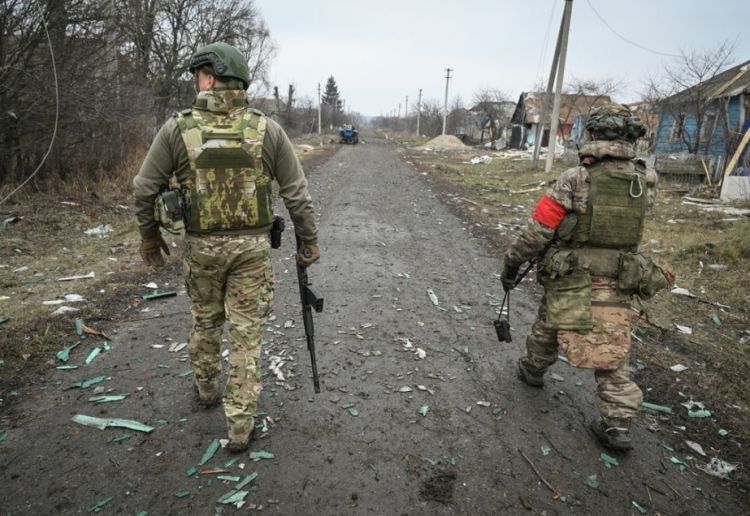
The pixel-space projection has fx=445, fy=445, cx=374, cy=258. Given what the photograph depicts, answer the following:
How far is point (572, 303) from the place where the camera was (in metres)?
2.72

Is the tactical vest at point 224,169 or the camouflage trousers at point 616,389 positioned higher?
the tactical vest at point 224,169

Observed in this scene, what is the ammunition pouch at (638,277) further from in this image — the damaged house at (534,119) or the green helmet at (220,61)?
the damaged house at (534,119)

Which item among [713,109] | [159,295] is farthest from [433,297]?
[713,109]

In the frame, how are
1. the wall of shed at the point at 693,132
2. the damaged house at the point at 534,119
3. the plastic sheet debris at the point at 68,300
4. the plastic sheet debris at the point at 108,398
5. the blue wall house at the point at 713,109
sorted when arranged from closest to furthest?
the plastic sheet debris at the point at 108,398 < the plastic sheet debris at the point at 68,300 < the blue wall house at the point at 713,109 < the wall of shed at the point at 693,132 < the damaged house at the point at 534,119

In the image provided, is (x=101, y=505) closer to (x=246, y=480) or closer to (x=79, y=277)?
(x=246, y=480)

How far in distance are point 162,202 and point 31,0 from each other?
281 inches

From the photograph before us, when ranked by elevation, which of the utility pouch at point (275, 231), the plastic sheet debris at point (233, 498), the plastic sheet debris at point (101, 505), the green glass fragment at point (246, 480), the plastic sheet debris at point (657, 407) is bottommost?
the plastic sheet debris at point (101, 505)

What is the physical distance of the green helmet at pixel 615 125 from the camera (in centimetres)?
260

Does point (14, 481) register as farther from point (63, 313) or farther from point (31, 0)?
point (31, 0)

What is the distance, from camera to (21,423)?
8.71ft

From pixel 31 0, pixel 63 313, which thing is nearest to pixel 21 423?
pixel 63 313

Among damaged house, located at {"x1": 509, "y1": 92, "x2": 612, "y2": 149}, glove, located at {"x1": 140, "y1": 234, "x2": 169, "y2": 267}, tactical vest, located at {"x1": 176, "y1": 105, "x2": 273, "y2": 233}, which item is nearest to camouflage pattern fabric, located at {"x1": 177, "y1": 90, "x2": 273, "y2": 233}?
tactical vest, located at {"x1": 176, "y1": 105, "x2": 273, "y2": 233}

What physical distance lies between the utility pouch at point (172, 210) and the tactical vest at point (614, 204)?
230 cm

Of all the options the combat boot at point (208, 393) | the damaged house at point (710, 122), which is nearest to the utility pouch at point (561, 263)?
the combat boot at point (208, 393)
